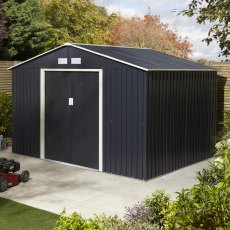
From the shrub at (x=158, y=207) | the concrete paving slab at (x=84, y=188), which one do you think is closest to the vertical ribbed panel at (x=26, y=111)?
the concrete paving slab at (x=84, y=188)

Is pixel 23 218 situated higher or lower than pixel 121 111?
lower

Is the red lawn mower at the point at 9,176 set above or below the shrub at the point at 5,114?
below

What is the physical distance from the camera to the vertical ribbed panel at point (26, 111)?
1228cm

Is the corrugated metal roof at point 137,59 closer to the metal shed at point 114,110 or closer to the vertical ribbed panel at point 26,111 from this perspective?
the metal shed at point 114,110

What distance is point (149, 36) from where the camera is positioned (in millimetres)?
26922

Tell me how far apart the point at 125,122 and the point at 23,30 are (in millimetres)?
13452

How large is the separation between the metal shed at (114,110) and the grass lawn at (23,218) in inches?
116

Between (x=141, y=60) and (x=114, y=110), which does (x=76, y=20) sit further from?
(x=114, y=110)

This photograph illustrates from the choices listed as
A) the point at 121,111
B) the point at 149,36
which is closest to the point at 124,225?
the point at 121,111

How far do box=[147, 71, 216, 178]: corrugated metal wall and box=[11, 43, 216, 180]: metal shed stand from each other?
0.02 m

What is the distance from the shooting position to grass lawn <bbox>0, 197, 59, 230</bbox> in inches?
283

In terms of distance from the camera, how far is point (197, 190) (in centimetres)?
384

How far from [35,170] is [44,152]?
3.92 ft

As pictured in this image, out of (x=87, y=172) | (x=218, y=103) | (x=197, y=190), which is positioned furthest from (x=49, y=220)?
(x=218, y=103)
